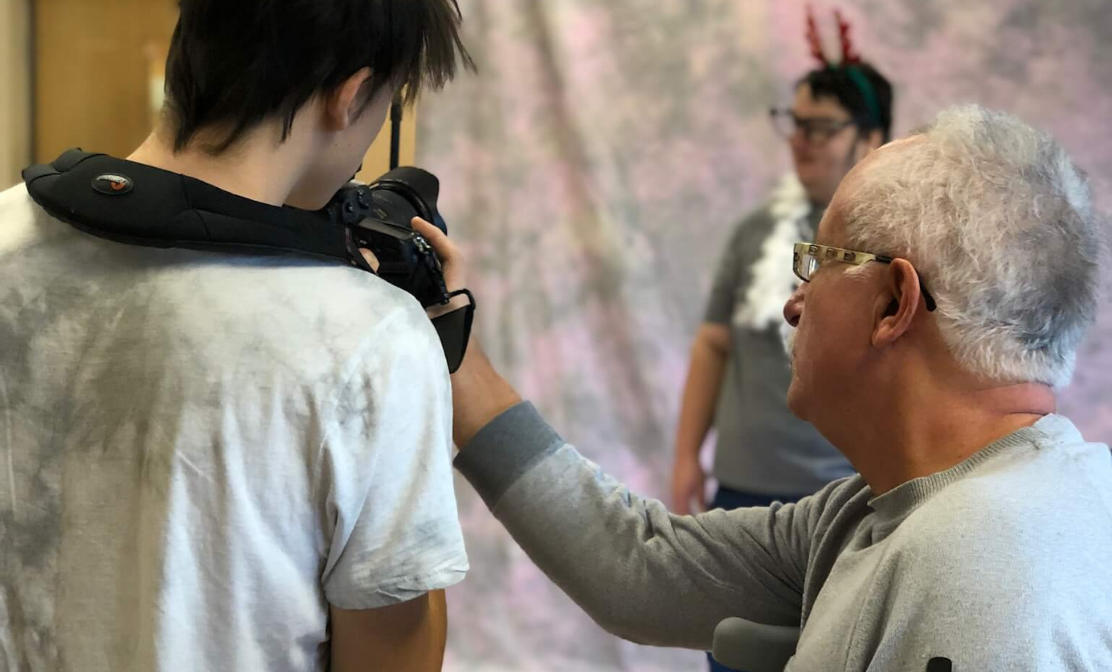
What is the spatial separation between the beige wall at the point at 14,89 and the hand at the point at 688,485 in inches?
61.8

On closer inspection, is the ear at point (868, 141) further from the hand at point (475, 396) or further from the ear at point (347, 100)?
the ear at point (347, 100)

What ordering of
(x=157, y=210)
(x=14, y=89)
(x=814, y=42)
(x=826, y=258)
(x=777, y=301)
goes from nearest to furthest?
(x=157, y=210), (x=826, y=258), (x=777, y=301), (x=814, y=42), (x=14, y=89)

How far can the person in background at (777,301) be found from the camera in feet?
5.62

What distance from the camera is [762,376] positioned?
1769mm

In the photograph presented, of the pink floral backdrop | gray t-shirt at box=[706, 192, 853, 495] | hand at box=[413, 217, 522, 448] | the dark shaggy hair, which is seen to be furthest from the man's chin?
the pink floral backdrop

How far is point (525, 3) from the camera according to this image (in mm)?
2256

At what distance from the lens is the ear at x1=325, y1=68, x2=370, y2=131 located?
2.25 ft

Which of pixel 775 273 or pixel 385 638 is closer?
pixel 385 638

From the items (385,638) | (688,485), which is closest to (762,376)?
(688,485)

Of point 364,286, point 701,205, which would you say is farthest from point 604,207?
point 364,286

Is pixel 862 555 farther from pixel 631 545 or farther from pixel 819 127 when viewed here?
pixel 819 127

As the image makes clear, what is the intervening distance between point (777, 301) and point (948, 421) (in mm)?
924

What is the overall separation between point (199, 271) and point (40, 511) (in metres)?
0.20

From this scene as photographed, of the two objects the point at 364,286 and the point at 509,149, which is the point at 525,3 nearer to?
the point at 509,149
